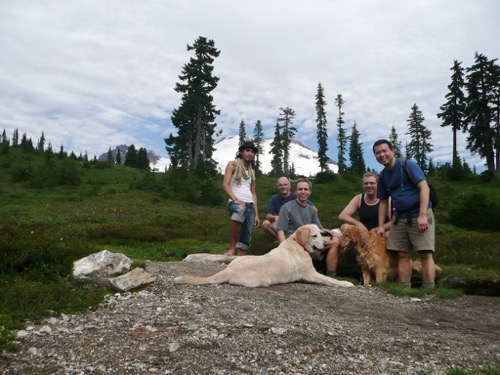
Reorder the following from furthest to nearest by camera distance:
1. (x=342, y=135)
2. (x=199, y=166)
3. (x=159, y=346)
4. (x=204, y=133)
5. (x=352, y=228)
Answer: (x=342, y=135), (x=204, y=133), (x=199, y=166), (x=352, y=228), (x=159, y=346)

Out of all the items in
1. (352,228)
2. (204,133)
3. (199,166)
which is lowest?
(352,228)

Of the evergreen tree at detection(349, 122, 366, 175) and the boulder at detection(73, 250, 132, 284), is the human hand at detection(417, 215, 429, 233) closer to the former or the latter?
the boulder at detection(73, 250, 132, 284)

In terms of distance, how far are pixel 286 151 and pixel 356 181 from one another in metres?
27.0

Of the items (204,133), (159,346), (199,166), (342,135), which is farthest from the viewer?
(342,135)

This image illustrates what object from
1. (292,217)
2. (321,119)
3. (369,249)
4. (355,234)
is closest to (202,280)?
(292,217)

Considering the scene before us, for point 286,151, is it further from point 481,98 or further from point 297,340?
point 297,340

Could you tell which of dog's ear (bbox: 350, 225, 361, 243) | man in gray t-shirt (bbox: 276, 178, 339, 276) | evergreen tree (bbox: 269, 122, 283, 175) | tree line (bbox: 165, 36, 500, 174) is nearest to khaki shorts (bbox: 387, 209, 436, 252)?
dog's ear (bbox: 350, 225, 361, 243)

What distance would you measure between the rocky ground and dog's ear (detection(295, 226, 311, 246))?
143 cm

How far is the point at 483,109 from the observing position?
1663 inches

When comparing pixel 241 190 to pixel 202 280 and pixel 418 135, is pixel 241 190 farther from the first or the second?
pixel 418 135

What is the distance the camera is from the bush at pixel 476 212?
730 inches

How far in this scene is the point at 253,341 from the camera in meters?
3.92

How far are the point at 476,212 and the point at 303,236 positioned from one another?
15.8 meters

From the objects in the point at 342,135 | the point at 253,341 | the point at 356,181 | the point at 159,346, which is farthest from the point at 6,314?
the point at 342,135
